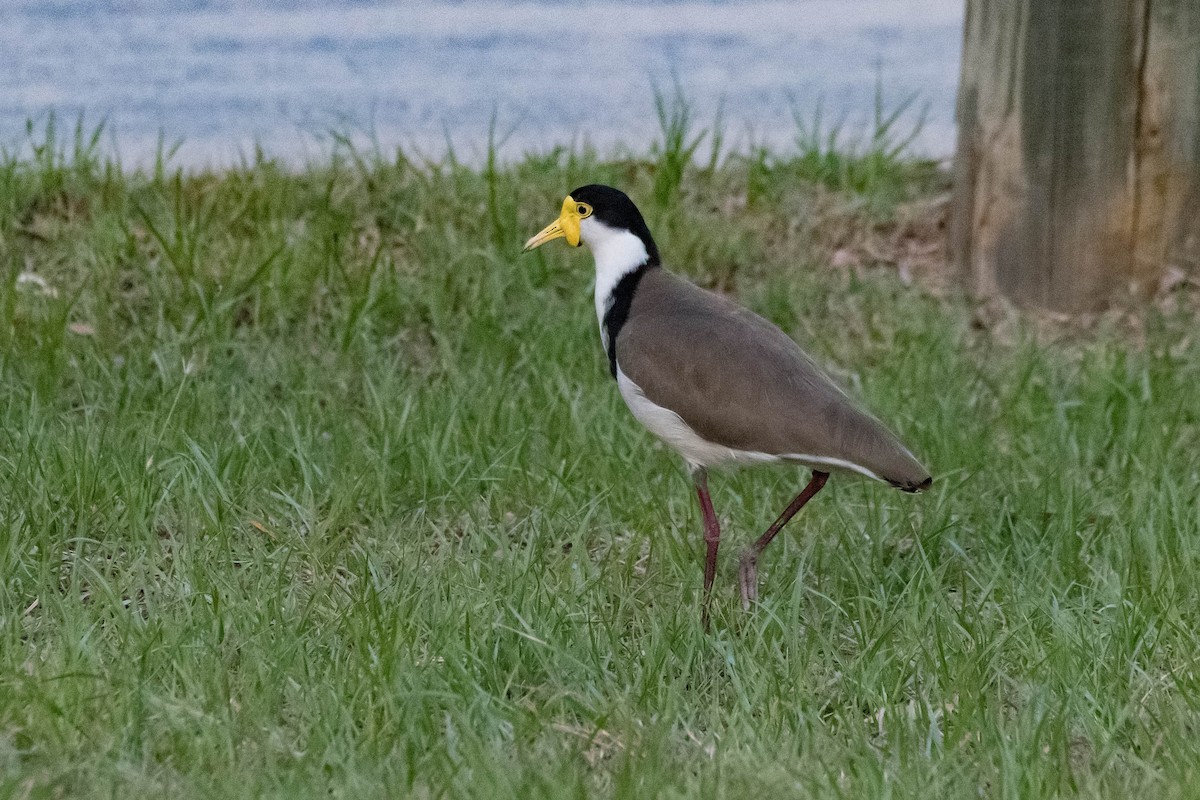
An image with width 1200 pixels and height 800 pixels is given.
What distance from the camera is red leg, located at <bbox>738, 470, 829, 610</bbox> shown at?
3633 millimetres

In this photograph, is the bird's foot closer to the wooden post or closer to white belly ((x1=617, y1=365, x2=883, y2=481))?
white belly ((x1=617, y1=365, x2=883, y2=481))

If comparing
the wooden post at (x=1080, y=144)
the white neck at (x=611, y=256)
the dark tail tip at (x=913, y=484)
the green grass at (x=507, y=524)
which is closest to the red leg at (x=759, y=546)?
the green grass at (x=507, y=524)

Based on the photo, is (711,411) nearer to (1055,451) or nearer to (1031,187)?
(1055,451)

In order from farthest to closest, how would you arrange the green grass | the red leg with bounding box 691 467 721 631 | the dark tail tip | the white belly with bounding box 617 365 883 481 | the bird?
the red leg with bounding box 691 467 721 631 < the white belly with bounding box 617 365 883 481 < the bird < the dark tail tip < the green grass

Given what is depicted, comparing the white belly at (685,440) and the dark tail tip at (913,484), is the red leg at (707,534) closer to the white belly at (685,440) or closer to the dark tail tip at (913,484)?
the white belly at (685,440)

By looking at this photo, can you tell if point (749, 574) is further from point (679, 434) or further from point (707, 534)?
point (679, 434)

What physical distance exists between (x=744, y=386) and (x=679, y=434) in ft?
0.71

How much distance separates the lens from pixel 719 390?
136 inches

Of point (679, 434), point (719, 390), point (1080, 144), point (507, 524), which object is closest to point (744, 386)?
point (719, 390)

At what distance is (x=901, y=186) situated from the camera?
6.18 metres

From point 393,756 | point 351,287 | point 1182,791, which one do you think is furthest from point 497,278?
point 1182,791

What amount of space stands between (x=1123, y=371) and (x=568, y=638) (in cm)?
244

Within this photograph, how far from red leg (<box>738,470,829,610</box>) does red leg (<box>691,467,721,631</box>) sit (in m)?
0.08

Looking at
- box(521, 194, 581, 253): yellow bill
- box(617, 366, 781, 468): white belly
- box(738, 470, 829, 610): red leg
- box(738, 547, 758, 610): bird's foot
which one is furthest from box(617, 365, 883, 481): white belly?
box(521, 194, 581, 253): yellow bill
